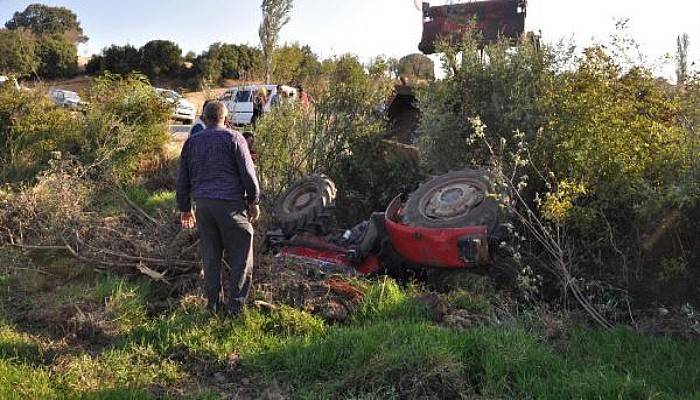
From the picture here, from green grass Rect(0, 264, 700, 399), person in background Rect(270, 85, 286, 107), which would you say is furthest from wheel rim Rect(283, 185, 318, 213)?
green grass Rect(0, 264, 700, 399)

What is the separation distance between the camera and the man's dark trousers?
202 inches

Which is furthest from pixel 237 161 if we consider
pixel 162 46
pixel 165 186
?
pixel 162 46

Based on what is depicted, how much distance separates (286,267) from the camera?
5867 millimetres

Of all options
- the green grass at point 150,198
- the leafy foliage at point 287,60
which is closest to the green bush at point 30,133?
the green grass at point 150,198

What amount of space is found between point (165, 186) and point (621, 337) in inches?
326

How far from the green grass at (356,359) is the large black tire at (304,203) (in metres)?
2.15

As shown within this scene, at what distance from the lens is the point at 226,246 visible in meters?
5.25

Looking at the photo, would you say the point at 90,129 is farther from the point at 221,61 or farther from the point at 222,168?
the point at 221,61

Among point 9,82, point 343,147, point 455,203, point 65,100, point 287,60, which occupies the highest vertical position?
point 287,60

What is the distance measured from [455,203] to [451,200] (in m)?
0.09

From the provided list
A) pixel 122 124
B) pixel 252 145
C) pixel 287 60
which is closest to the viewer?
pixel 252 145

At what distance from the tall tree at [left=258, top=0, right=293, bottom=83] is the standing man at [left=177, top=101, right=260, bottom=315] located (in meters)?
14.1

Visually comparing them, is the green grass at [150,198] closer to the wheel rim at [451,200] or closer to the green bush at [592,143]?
the wheel rim at [451,200]

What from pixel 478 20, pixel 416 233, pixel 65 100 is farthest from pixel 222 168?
pixel 65 100
